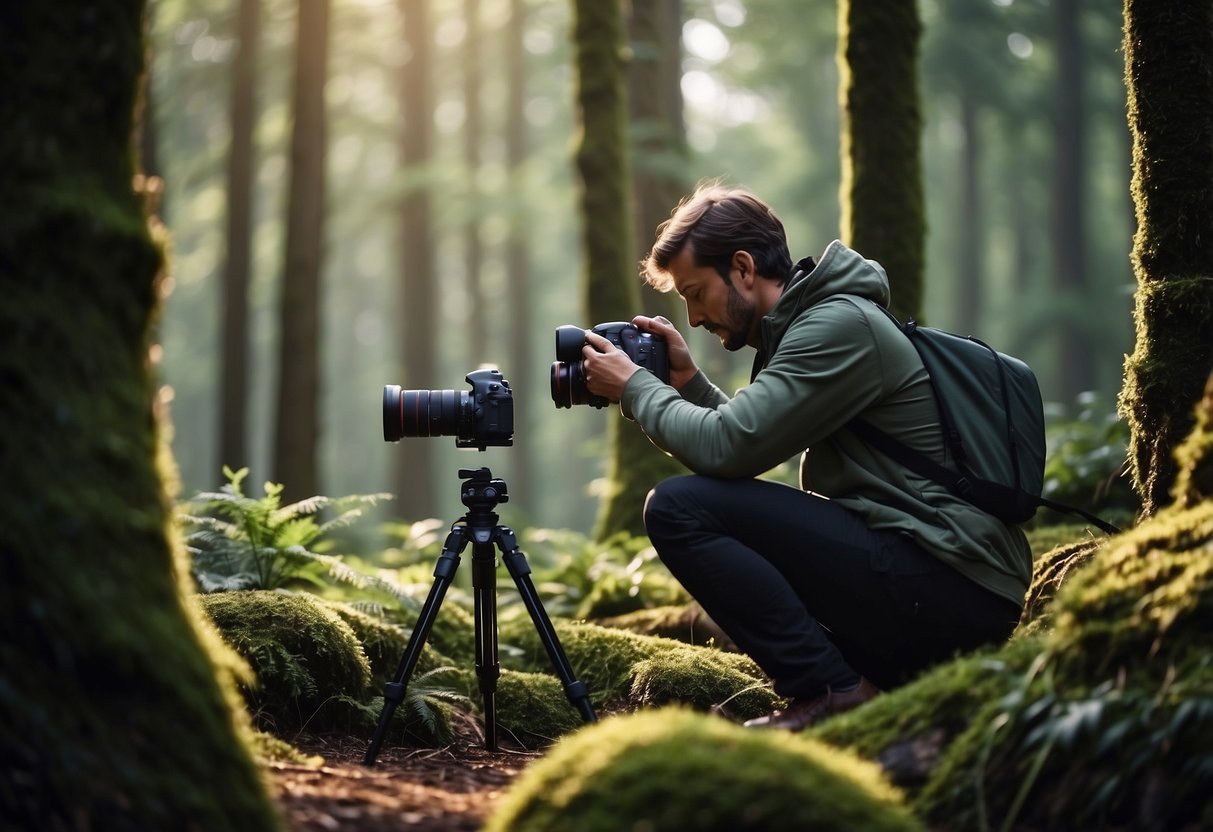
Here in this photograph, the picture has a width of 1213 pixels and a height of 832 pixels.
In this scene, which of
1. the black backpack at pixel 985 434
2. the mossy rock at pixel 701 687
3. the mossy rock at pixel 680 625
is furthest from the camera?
the mossy rock at pixel 680 625

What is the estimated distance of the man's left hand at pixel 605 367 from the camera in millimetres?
3746

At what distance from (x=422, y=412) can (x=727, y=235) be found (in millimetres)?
1222

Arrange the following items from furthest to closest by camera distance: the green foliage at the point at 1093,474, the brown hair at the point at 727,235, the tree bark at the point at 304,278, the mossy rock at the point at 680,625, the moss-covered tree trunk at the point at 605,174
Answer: the tree bark at the point at 304,278
the moss-covered tree trunk at the point at 605,174
the green foliage at the point at 1093,474
the mossy rock at the point at 680,625
the brown hair at the point at 727,235

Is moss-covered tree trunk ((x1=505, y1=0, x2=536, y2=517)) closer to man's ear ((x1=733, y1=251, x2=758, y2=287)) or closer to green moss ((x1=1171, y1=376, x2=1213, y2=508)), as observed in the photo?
man's ear ((x1=733, y1=251, x2=758, y2=287))

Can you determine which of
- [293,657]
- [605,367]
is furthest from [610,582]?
[605,367]

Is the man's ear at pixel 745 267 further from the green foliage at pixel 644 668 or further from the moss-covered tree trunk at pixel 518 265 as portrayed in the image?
the moss-covered tree trunk at pixel 518 265

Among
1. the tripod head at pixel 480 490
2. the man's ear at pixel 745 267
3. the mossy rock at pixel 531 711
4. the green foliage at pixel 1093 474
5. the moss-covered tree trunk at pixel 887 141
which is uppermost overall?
the moss-covered tree trunk at pixel 887 141

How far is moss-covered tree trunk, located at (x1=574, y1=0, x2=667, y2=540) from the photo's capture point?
8031mm

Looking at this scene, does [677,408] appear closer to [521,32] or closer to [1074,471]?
[1074,471]

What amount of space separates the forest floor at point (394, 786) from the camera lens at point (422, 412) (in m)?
1.09

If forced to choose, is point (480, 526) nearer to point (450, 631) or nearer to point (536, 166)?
point (450, 631)

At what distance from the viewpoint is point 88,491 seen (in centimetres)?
211

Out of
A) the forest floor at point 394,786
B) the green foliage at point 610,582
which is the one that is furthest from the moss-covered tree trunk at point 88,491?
the green foliage at point 610,582

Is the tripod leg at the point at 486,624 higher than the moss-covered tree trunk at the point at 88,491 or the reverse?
the reverse
